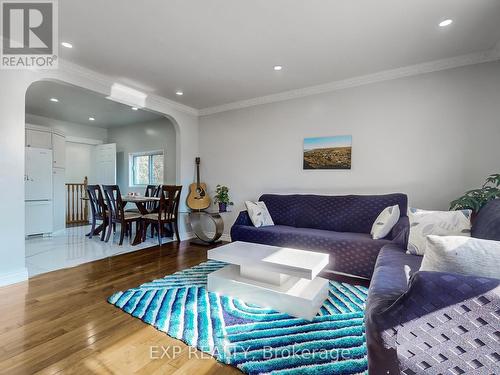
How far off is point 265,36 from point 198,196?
302 cm

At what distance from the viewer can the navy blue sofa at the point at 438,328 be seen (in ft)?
2.76

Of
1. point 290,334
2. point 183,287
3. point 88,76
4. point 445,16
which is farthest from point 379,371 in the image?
point 88,76

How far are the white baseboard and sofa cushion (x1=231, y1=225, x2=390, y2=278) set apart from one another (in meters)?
2.55

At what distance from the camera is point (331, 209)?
3.40 m

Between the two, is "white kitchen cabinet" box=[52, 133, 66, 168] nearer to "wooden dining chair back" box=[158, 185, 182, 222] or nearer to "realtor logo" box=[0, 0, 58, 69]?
"wooden dining chair back" box=[158, 185, 182, 222]

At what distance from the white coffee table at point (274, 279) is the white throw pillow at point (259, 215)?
1.07 metres

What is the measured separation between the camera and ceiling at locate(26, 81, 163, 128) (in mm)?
4105

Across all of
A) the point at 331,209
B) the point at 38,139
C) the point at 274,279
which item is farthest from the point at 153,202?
the point at 274,279

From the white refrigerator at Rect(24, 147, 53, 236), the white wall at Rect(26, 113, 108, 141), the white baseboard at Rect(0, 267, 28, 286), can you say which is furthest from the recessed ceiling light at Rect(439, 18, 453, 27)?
the white wall at Rect(26, 113, 108, 141)

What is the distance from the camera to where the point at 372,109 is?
3.36 m

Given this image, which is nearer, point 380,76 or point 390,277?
point 390,277

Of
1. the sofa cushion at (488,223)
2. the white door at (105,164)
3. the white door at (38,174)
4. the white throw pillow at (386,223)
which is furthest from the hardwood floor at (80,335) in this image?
the white door at (105,164)

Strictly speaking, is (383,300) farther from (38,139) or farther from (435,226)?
(38,139)

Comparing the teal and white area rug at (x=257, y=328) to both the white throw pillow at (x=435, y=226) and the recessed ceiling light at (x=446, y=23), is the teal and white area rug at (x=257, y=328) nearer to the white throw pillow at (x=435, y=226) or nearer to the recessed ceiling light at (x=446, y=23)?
the white throw pillow at (x=435, y=226)
